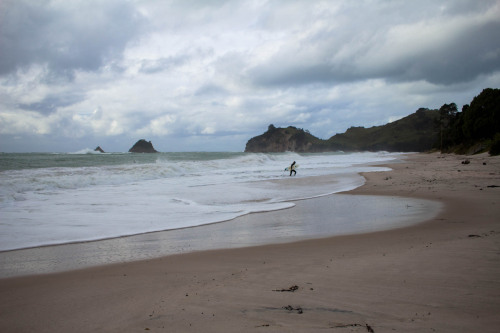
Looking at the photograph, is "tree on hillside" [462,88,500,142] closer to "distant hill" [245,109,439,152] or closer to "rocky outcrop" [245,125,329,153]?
"distant hill" [245,109,439,152]

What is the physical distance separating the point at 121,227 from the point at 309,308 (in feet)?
20.8

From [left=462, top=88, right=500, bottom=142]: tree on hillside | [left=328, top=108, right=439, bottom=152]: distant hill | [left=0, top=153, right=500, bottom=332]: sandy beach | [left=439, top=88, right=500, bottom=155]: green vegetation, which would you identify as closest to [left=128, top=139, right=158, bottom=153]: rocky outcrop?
[left=439, top=88, right=500, bottom=155]: green vegetation

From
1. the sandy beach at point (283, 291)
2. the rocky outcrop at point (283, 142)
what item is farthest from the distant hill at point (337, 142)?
the sandy beach at point (283, 291)

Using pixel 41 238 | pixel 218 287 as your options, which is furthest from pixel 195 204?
pixel 218 287

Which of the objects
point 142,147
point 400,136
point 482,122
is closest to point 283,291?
point 482,122

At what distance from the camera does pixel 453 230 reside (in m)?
6.56

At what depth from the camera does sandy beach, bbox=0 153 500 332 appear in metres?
2.85

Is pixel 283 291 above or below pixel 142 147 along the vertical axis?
below

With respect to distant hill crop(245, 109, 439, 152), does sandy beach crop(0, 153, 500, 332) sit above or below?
below

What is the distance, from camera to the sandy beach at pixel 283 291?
9.36 feet

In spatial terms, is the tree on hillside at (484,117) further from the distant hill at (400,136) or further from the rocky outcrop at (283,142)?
the rocky outcrop at (283,142)

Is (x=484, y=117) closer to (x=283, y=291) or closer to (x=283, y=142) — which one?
(x=283, y=291)

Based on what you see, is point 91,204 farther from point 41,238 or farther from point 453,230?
point 453,230

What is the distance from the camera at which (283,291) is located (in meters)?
3.55
